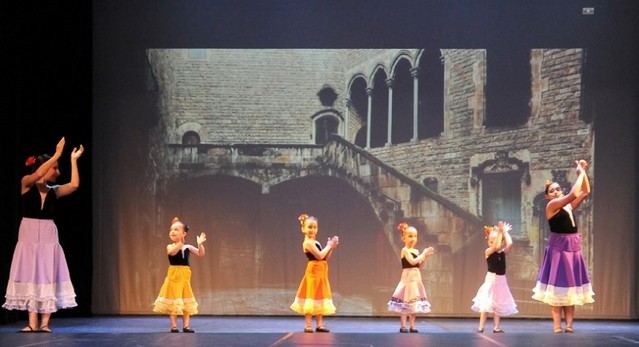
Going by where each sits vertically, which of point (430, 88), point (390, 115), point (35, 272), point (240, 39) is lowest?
point (35, 272)

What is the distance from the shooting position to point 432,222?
916 cm

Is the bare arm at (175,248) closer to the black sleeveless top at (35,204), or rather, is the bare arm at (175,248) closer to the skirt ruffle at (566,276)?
the black sleeveless top at (35,204)

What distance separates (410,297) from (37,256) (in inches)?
120

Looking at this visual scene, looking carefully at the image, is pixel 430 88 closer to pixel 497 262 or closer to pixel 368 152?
pixel 368 152

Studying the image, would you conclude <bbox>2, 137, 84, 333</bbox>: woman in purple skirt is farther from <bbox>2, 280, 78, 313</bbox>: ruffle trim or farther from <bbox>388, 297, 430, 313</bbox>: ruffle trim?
<bbox>388, 297, 430, 313</bbox>: ruffle trim

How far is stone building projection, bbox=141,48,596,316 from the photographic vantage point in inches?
358

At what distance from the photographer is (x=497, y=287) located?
24.5ft

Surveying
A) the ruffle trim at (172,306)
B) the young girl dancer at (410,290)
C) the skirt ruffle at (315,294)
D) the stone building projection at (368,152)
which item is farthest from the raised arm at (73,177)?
the young girl dancer at (410,290)

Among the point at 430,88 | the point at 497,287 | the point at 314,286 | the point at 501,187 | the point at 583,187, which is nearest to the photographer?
the point at 583,187

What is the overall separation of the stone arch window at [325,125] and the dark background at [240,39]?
73 cm

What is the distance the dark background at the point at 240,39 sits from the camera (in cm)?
899

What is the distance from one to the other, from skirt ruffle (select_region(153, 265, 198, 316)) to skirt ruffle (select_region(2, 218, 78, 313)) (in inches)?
28.9

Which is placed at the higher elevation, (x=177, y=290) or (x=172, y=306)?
(x=177, y=290)

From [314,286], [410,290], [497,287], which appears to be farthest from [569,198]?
[314,286]
